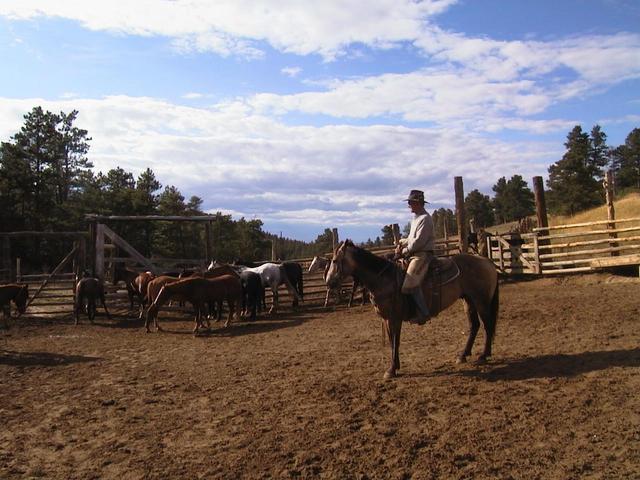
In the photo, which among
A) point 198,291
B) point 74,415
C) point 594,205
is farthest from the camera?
point 594,205

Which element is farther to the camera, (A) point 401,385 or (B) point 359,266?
(B) point 359,266

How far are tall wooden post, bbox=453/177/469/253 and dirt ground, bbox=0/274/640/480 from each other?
9.06 m

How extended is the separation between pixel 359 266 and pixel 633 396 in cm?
366

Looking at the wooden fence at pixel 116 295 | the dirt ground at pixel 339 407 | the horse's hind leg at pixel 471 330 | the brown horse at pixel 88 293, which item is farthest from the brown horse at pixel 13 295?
the horse's hind leg at pixel 471 330

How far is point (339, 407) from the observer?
18.2ft

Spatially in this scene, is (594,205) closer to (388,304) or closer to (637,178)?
(637,178)

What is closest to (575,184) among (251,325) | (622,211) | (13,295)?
(622,211)

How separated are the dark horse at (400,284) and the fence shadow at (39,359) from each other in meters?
5.60

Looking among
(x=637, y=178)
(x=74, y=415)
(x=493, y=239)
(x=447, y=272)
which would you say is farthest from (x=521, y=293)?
(x=637, y=178)

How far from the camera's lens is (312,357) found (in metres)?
8.44

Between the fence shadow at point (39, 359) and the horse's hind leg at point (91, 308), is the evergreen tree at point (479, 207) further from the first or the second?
the fence shadow at point (39, 359)

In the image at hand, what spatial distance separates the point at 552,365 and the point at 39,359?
9.34 m

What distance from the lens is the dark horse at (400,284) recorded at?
7.01m

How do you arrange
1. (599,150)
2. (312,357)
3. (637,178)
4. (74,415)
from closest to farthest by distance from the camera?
(74,415) < (312,357) < (637,178) < (599,150)
